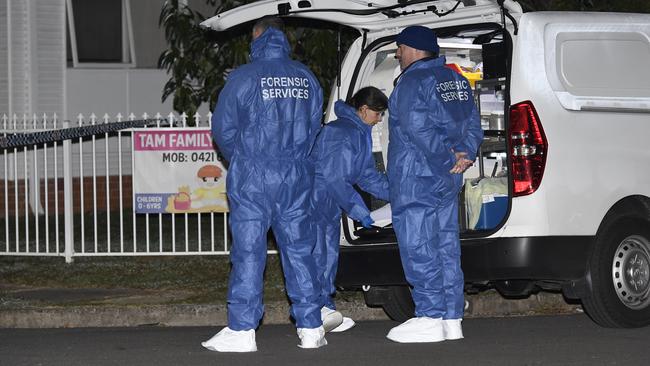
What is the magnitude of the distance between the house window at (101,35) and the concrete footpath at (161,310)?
8.28m

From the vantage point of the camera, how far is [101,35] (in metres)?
17.9

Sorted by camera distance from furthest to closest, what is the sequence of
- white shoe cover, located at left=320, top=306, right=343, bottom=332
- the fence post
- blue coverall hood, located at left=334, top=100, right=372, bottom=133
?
1. the fence post
2. white shoe cover, located at left=320, top=306, right=343, bottom=332
3. blue coverall hood, located at left=334, top=100, right=372, bottom=133

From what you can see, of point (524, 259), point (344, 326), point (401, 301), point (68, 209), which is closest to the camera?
point (524, 259)

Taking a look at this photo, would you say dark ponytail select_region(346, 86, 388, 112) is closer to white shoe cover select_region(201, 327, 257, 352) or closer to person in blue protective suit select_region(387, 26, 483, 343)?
person in blue protective suit select_region(387, 26, 483, 343)

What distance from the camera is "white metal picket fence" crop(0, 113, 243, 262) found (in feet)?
40.2

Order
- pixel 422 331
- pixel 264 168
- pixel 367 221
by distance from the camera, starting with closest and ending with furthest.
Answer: pixel 264 168, pixel 422 331, pixel 367 221

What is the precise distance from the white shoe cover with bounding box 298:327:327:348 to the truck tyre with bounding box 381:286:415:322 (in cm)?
127

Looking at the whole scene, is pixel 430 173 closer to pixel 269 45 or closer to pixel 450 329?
pixel 450 329

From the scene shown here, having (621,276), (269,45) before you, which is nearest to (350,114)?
(269,45)

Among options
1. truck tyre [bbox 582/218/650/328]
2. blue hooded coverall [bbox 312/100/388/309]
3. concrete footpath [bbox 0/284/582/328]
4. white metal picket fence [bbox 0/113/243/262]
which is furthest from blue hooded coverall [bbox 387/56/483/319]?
white metal picket fence [bbox 0/113/243/262]

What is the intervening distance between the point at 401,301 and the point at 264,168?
6.22 ft

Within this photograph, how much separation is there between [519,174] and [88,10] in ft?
36.9

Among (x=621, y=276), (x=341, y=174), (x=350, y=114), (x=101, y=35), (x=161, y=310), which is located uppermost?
(x=101, y=35)

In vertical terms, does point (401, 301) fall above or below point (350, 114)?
below
